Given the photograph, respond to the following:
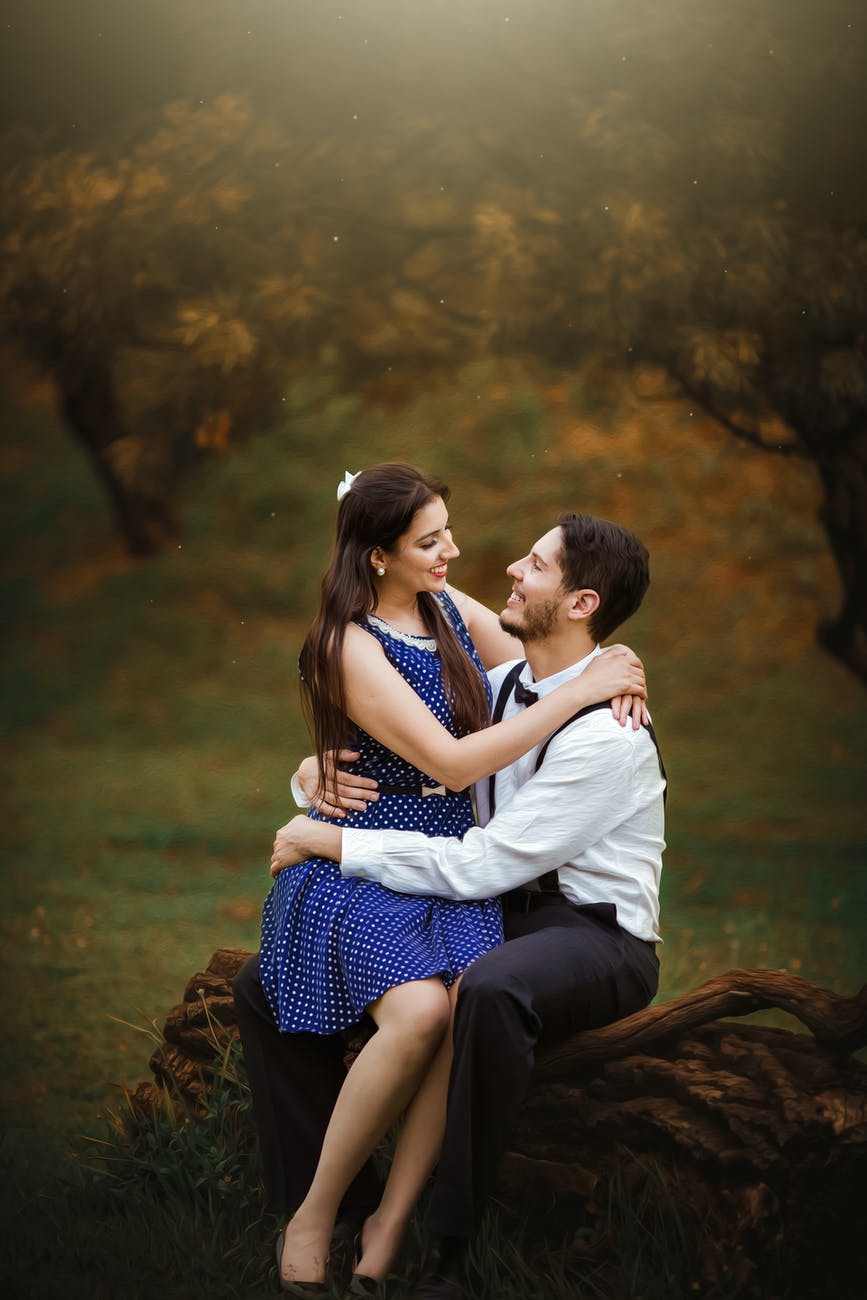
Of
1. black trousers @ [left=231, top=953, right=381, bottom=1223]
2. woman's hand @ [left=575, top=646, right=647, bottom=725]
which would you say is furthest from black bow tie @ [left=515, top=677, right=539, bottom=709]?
black trousers @ [left=231, top=953, right=381, bottom=1223]

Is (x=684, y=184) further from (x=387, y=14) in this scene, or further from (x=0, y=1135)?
(x=0, y=1135)

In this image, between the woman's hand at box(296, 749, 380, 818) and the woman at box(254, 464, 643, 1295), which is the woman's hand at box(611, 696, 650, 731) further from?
the woman's hand at box(296, 749, 380, 818)

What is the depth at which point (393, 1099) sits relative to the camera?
2.98 m

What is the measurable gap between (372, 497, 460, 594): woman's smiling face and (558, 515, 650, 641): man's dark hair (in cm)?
26

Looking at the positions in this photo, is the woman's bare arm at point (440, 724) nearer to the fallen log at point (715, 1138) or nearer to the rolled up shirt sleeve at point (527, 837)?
the rolled up shirt sleeve at point (527, 837)

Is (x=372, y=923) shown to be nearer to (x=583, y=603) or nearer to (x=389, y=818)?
(x=389, y=818)

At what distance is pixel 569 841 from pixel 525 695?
43 cm

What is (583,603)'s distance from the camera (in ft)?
11.0

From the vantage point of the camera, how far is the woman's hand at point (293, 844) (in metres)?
3.22

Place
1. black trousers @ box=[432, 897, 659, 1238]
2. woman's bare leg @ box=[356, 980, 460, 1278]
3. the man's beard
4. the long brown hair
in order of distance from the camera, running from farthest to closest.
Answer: the man's beard
the long brown hair
woman's bare leg @ box=[356, 980, 460, 1278]
black trousers @ box=[432, 897, 659, 1238]

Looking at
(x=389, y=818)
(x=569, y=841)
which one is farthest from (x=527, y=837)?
(x=389, y=818)

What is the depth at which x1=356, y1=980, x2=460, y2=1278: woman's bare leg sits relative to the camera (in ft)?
9.81

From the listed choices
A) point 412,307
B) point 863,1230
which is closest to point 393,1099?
point 863,1230

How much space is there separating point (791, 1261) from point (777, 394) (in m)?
2.93
